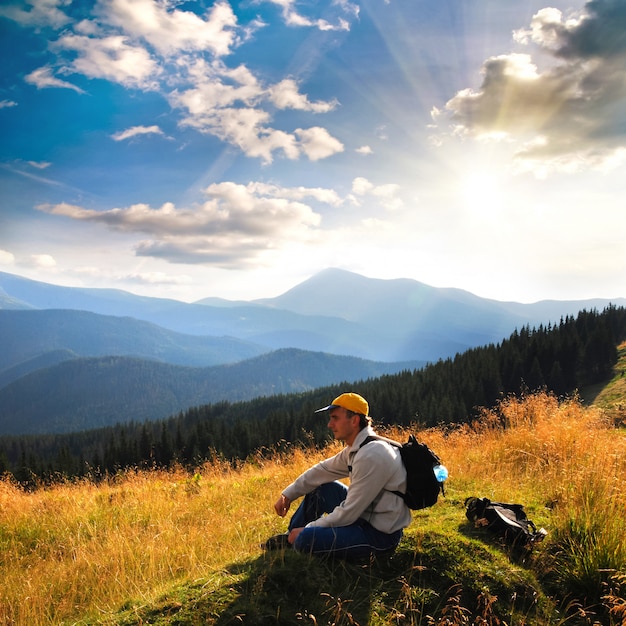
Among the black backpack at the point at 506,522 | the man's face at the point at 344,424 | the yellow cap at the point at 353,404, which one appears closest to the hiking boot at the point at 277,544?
the man's face at the point at 344,424

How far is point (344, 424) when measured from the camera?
4.23 meters

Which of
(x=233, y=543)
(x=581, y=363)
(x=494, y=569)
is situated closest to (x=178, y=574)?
(x=233, y=543)

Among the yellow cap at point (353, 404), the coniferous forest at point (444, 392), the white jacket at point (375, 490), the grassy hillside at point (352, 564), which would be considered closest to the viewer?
the grassy hillside at point (352, 564)

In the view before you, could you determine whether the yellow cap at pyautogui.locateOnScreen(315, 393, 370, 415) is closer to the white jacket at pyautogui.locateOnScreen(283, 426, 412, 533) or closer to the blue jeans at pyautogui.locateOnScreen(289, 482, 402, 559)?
the white jacket at pyautogui.locateOnScreen(283, 426, 412, 533)

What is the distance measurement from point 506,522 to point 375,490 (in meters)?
1.82

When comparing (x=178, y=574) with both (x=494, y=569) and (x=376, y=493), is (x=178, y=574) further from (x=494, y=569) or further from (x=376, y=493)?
(x=494, y=569)

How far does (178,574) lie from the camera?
15.6 ft

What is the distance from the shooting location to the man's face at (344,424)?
4.20 metres

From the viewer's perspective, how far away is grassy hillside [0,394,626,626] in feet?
11.2

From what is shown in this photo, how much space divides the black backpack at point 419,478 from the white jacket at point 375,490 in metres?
0.07

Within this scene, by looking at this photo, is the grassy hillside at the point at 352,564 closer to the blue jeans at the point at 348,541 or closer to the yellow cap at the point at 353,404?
the blue jeans at the point at 348,541

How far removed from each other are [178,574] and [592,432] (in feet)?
22.7

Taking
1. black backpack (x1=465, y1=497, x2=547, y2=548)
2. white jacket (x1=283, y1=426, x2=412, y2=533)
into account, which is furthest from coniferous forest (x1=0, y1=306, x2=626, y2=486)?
white jacket (x1=283, y1=426, x2=412, y2=533)

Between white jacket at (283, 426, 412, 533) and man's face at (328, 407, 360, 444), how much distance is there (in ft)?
0.33
